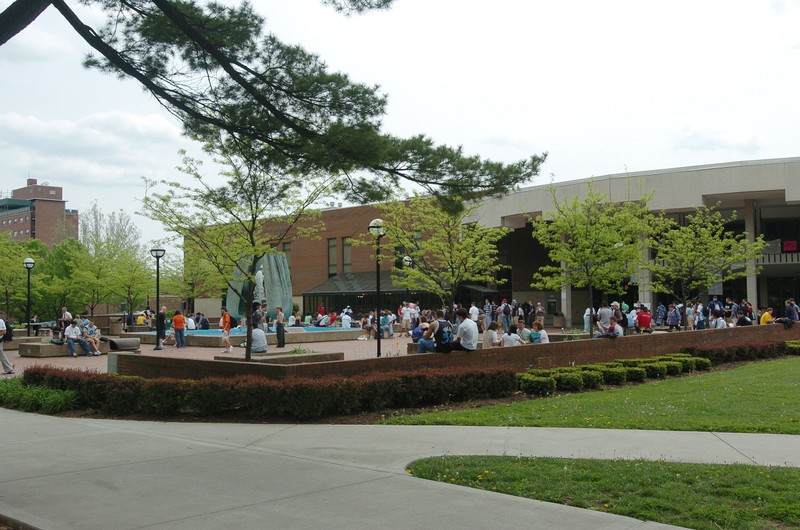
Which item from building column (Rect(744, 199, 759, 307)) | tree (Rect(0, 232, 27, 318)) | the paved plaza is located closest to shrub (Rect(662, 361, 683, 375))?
the paved plaza

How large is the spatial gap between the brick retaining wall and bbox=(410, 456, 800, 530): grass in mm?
5264

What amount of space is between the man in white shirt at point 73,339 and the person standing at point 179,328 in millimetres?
3114

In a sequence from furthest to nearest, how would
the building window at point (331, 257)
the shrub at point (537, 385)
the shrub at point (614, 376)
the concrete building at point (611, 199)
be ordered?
the building window at point (331, 257) → the concrete building at point (611, 199) → the shrub at point (614, 376) → the shrub at point (537, 385)

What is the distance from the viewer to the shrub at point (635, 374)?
54.7ft

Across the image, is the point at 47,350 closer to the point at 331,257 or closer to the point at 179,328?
the point at 179,328

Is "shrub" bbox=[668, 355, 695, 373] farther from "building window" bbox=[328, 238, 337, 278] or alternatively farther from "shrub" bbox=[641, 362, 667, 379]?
"building window" bbox=[328, 238, 337, 278]

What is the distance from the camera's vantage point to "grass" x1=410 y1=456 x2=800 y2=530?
589 cm

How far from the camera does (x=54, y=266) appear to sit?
5922cm

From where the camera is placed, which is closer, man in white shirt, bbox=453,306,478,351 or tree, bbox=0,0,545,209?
tree, bbox=0,0,545,209

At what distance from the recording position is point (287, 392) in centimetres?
1164

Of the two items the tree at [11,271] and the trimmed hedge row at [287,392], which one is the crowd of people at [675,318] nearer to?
the trimmed hedge row at [287,392]

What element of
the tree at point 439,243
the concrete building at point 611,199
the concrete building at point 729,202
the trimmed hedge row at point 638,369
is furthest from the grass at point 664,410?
the concrete building at point 729,202

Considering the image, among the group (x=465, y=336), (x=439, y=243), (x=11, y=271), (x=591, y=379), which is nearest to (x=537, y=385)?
(x=591, y=379)

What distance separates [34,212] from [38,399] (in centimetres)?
13392
